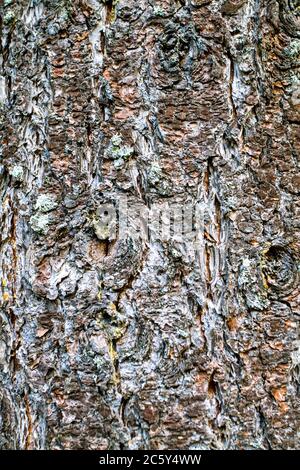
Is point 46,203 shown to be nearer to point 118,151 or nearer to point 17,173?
point 17,173

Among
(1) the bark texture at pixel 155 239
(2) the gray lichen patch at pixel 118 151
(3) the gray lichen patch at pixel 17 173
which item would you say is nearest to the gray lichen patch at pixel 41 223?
(1) the bark texture at pixel 155 239

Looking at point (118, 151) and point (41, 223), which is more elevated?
point (118, 151)

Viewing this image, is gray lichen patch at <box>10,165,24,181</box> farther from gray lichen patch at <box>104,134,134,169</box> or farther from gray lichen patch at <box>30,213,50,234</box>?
gray lichen patch at <box>104,134,134,169</box>

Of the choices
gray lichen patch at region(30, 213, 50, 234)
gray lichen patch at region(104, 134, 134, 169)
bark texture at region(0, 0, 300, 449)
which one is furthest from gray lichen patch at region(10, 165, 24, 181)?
gray lichen patch at region(104, 134, 134, 169)

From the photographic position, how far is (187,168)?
4.46 feet

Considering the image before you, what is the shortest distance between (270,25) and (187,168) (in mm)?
475

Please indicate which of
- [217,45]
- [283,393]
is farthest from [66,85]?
[283,393]

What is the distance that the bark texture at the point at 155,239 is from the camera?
1.33 meters

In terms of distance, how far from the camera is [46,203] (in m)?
1.39

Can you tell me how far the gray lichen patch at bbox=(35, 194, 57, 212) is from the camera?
4.56 ft

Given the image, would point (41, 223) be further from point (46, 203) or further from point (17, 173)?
point (17, 173)

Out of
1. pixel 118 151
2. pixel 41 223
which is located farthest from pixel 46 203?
pixel 118 151

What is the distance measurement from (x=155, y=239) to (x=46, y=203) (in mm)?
316

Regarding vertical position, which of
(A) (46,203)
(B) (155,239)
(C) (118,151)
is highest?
(C) (118,151)
